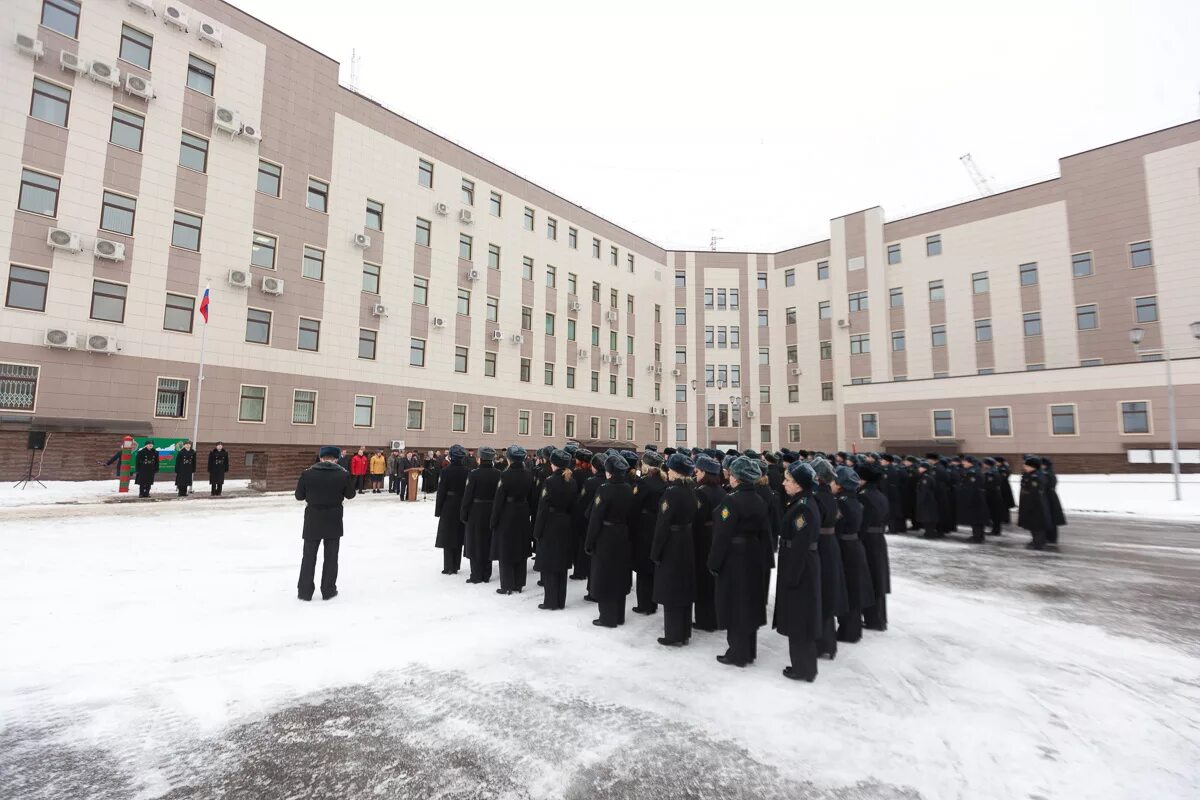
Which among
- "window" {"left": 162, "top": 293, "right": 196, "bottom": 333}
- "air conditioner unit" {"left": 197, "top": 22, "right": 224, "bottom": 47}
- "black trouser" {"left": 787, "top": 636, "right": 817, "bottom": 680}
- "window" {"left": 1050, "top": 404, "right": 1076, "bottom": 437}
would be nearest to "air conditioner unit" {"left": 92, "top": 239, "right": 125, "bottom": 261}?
"window" {"left": 162, "top": 293, "right": 196, "bottom": 333}

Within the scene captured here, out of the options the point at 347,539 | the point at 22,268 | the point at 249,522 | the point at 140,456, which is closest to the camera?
the point at 347,539

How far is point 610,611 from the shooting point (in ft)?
21.0

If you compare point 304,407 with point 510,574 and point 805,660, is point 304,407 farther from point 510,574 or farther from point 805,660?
point 805,660

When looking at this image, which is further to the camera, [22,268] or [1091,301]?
[1091,301]

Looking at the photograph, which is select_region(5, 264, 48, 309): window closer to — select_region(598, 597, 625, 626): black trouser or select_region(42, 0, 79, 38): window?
select_region(42, 0, 79, 38): window

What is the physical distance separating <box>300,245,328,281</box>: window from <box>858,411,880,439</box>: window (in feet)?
113

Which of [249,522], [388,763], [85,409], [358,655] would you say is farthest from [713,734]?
[85,409]

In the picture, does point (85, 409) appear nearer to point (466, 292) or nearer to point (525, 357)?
point (466, 292)

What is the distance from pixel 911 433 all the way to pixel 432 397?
98.9 ft

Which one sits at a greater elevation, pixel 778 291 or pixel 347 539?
pixel 778 291

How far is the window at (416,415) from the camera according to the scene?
30.0 m

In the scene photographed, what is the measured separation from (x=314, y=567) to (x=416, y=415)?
24180 millimetres

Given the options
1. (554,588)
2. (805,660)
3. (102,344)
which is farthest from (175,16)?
(805,660)

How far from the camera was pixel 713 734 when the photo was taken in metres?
3.91
